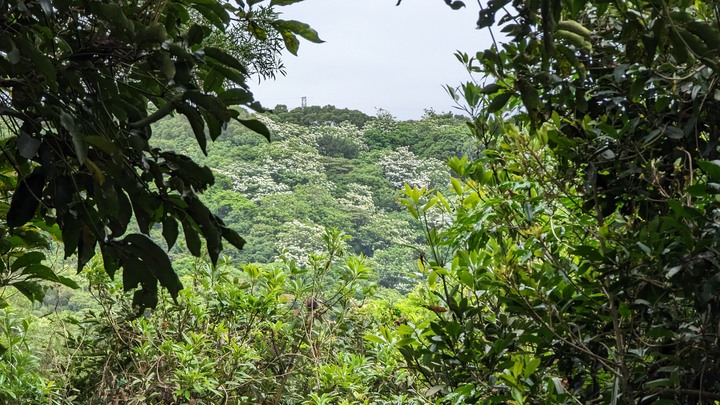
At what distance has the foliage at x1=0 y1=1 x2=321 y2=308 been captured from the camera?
2.61 ft

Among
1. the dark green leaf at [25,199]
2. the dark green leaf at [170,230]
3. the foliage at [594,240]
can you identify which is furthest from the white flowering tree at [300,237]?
the dark green leaf at [25,199]

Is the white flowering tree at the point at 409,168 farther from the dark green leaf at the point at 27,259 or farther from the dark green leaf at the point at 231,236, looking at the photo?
the dark green leaf at the point at 231,236

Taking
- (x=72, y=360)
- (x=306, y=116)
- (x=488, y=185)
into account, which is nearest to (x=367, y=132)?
(x=306, y=116)

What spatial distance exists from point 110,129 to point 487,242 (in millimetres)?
923

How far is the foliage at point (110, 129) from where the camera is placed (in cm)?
80

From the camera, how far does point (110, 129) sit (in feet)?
2.88

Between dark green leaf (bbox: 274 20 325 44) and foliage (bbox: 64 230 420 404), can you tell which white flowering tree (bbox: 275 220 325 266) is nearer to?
foliage (bbox: 64 230 420 404)

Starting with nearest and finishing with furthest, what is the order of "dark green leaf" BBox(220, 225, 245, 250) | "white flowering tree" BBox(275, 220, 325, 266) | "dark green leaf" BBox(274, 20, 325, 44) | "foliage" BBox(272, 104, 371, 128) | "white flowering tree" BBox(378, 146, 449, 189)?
"dark green leaf" BBox(220, 225, 245, 250), "dark green leaf" BBox(274, 20, 325, 44), "white flowering tree" BBox(275, 220, 325, 266), "white flowering tree" BBox(378, 146, 449, 189), "foliage" BBox(272, 104, 371, 128)

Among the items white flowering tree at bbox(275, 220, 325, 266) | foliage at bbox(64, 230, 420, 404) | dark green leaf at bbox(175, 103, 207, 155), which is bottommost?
white flowering tree at bbox(275, 220, 325, 266)

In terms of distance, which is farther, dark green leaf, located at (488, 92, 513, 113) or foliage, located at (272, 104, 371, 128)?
foliage, located at (272, 104, 371, 128)

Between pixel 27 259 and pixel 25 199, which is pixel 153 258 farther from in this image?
pixel 27 259

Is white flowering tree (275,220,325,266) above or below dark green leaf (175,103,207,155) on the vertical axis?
below

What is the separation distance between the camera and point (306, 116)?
17.8 meters

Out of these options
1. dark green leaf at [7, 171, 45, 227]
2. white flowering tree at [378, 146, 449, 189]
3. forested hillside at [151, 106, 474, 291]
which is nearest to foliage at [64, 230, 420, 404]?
dark green leaf at [7, 171, 45, 227]
